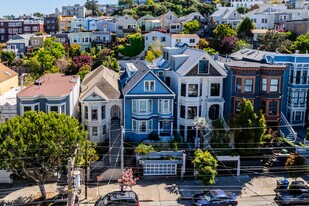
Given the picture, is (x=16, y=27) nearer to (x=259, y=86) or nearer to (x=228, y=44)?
(x=228, y=44)

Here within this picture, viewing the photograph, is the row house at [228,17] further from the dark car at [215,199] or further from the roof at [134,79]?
the dark car at [215,199]

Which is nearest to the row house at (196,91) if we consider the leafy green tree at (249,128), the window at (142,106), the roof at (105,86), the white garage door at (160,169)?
the window at (142,106)

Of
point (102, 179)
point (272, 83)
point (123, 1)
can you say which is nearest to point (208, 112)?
point (272, 83)

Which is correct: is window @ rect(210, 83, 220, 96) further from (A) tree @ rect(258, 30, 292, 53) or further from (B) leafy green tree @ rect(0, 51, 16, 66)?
(B) leafy green tree @ rect(0, 51, 16, 66)

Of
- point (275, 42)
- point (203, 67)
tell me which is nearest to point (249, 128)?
point (203, 67)

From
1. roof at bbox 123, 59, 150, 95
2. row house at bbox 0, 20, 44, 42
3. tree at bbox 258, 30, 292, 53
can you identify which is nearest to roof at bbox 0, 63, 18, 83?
roof at bbox 123, 59, 150, 95
